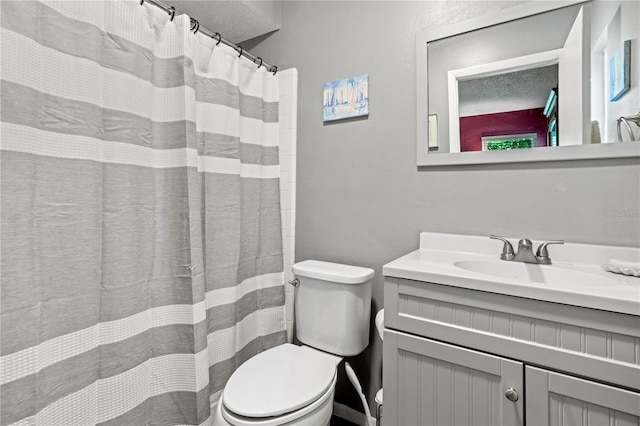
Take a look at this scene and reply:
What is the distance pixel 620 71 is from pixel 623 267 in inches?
25.8

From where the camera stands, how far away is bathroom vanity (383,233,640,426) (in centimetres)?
75

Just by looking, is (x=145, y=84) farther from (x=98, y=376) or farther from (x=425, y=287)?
(x=425, y=287)

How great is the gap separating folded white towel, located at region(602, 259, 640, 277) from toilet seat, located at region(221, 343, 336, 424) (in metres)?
1.02

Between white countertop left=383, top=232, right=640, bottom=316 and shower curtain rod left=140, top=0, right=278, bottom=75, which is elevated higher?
shower curtain rod left=140, top=0, right=278, bottom=75

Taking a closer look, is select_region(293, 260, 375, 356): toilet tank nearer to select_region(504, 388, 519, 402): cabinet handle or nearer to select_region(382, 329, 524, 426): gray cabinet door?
select_region(382, 329, 524, 426): gray cabinet door

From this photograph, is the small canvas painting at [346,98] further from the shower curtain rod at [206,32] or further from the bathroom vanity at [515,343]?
the bathroom vanity at [515,343]

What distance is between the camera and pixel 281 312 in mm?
1783

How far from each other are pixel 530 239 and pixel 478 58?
30.1 inches

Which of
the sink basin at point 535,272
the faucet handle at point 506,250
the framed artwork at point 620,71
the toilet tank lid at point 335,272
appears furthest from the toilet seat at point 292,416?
the framed artwork at point 620,71

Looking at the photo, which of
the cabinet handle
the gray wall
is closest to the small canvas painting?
the gray wall

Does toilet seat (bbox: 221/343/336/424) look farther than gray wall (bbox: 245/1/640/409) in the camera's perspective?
No

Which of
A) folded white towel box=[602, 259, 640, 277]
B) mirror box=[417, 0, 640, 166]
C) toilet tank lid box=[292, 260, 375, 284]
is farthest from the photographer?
toilet tank lid box=[292, 260, 375, 284]

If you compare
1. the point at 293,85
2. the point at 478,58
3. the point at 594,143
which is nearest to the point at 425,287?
the point at 594,143

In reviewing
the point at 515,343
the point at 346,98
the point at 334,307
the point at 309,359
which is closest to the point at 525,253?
the point at 515,343
